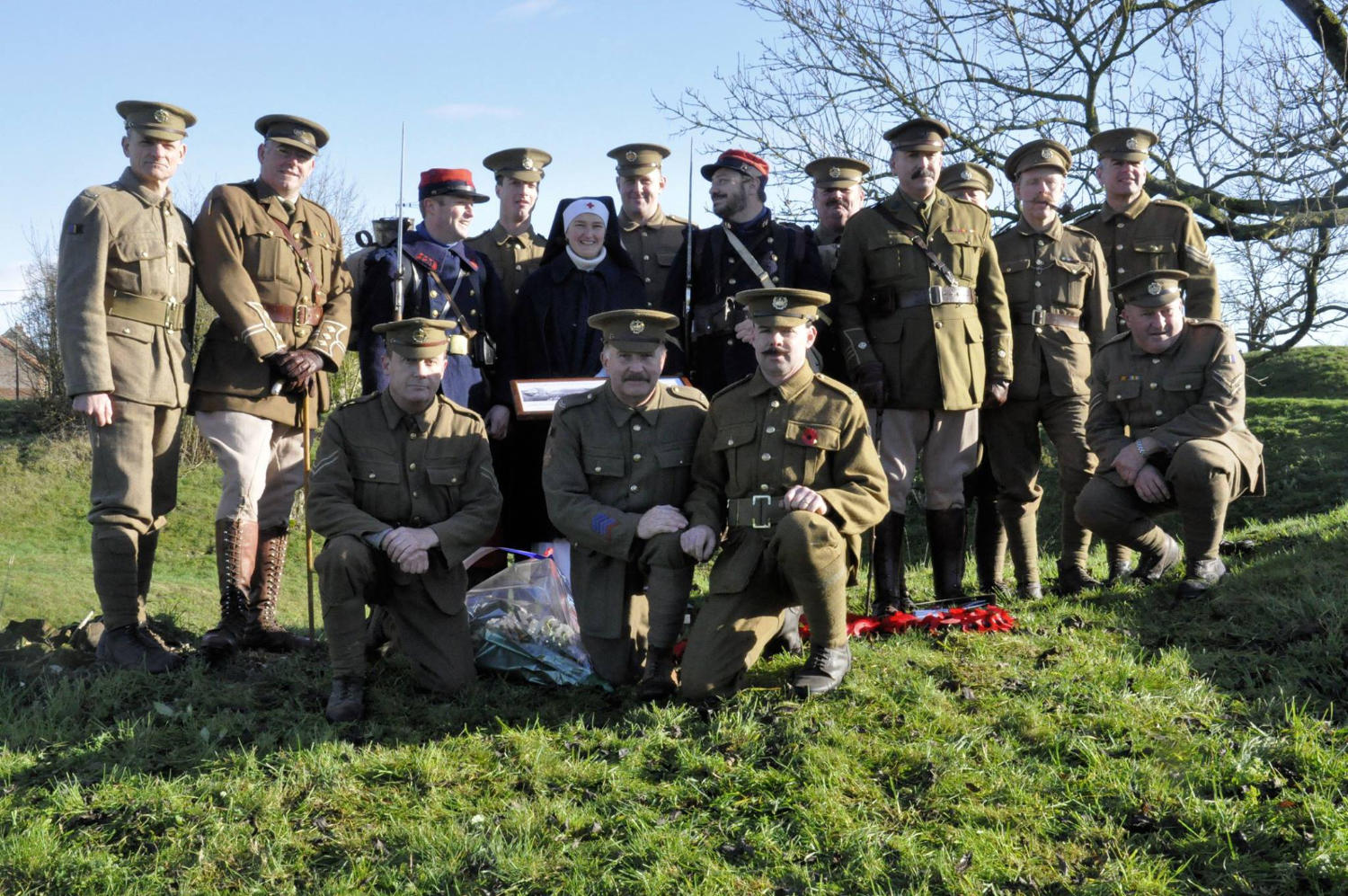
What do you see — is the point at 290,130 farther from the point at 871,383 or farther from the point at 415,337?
the point at 871,383

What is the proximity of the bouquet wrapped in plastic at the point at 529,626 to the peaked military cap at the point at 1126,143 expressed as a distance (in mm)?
3988

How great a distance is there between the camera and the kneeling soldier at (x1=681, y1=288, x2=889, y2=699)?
4840 millimetres

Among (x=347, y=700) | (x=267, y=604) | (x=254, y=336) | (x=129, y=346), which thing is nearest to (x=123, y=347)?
(x=129, y=346)

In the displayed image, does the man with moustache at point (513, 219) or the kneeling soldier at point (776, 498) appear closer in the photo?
the kneeling soldier at point (776, 498)

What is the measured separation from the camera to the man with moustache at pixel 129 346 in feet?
17.4

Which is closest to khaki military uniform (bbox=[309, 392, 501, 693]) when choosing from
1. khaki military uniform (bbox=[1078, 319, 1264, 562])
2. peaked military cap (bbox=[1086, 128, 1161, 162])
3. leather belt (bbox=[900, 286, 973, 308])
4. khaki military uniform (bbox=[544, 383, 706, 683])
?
khaki military uniform (bbox=[544, 383, 706, 683])

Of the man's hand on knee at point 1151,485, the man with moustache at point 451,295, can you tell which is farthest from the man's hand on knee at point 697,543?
the man's hand on knee at point 1151,485

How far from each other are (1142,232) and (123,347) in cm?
545

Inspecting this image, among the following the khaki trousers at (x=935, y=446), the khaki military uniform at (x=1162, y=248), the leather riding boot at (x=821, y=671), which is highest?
the khaki military uniform at (x=1162, y=248)

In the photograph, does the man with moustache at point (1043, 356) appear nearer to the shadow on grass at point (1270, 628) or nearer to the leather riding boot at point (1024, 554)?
the leather riding boot at point (1024, 554)

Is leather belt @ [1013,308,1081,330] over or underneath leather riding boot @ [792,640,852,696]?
over

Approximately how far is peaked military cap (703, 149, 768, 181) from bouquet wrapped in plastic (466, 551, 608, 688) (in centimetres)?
240

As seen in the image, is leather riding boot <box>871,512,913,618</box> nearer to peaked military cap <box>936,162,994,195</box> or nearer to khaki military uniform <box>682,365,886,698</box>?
khaki military uniform <box>682,365,886,698</box>

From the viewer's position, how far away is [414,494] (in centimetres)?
525
